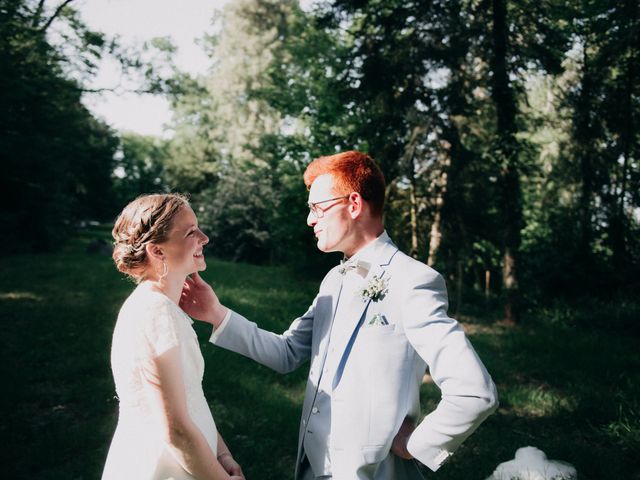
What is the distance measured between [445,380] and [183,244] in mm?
1364

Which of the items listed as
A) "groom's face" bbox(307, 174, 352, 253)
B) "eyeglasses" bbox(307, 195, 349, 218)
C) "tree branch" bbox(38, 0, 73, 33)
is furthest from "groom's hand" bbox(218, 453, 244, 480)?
"tree branch" bbox(38, 0, 73, 33)

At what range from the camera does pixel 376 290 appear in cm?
226

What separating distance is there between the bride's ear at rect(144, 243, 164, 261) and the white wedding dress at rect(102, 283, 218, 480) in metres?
0.17

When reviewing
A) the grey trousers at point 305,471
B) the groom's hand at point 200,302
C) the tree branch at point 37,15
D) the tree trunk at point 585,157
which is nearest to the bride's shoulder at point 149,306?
the groom's hand at point 200,302

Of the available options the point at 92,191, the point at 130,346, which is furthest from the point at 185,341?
the point at 92,191

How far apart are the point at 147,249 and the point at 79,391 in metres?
4.99

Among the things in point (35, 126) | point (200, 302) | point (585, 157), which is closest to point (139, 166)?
point (35, 126)

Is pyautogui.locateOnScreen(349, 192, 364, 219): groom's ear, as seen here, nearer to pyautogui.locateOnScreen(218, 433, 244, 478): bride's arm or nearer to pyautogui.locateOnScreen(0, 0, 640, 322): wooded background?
pyautogui.locateOnScreen(218, 433, 244, 478): bride's arm

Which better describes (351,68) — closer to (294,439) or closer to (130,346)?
(294,439)

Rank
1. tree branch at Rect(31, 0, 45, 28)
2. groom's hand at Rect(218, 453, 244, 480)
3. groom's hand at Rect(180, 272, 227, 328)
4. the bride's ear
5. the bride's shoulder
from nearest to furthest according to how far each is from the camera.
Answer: the bride's shoulder < the bride's ear < groom's hand at Rect(218, 453, 244, 480) < groom's hand at Rect(180, 272, 227, 328) < tree branch at Rect(31, 0, 45, 28)

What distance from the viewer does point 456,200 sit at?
35.2 ft

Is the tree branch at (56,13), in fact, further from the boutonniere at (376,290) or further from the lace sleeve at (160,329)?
the boutonniere at (376,290)

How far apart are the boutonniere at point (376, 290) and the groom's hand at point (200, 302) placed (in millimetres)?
839

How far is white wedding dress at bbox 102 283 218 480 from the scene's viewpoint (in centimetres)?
198
